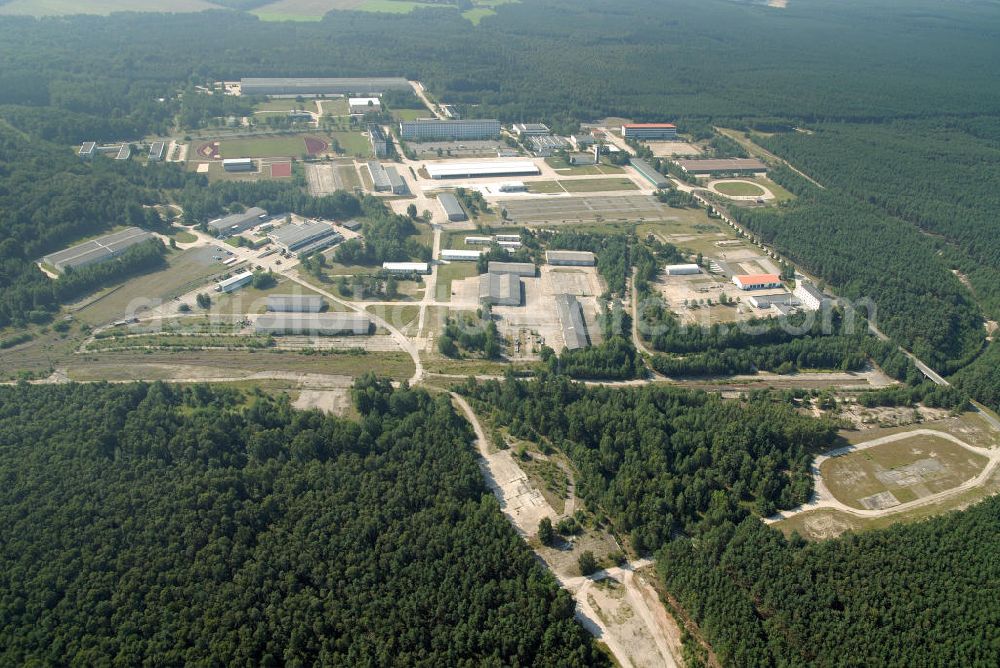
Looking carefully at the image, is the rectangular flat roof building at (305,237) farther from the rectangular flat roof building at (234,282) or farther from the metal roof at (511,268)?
the metal roof at (511,268)

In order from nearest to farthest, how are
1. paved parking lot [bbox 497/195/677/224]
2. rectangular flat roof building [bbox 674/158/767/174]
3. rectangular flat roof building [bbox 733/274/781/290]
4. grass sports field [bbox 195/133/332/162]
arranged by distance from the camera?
rectangular flat roof building [bbox 733/274/781/290] → paved parking lot [bbox 497/195/677/224] → grass sports field [bbox 195/133/332/162] → rectangular flat roof building [bbox 674/158/767/174]

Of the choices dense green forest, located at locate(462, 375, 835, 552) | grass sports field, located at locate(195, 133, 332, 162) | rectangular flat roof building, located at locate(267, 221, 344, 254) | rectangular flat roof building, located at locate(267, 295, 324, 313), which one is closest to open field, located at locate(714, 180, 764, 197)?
dense green forest, located at locate(462, 375, 835, 552)

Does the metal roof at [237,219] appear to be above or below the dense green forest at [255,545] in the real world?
above

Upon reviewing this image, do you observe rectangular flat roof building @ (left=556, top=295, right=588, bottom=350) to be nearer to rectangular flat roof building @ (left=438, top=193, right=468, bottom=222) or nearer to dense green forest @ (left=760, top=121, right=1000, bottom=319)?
rectangular flat roof building @ (left=438, top=193, right=468, bottom=222)

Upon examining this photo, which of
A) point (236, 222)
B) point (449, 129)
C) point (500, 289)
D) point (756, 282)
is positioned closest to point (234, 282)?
point (236, 222)

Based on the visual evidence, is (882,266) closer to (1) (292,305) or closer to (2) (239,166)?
(1) (292,305)

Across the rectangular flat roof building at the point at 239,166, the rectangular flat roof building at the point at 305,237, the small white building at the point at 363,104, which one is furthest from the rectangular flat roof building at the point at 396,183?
the small white building at the point at 363,104
